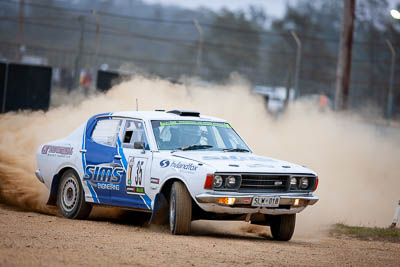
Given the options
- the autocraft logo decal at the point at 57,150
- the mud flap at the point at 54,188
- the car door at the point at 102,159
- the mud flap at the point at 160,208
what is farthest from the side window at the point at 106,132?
→ the mud flap at the point at 160,208

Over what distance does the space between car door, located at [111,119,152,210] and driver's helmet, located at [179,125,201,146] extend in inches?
19.4

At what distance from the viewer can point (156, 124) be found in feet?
34.1

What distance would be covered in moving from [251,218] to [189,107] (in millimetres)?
7238

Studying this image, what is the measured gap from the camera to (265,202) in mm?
9305

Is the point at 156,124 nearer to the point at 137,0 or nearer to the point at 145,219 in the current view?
the point at 145,219

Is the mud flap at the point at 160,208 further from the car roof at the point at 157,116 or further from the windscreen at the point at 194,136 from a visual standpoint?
the car roof at the point at 157,116

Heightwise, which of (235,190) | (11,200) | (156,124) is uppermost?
(156,124)

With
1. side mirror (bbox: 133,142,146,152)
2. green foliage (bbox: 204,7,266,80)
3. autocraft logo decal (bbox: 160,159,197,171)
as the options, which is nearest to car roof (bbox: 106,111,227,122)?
side mirror (bbox: 133,142,146,152)

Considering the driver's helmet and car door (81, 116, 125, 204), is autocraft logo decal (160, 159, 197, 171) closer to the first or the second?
the driver's helmet

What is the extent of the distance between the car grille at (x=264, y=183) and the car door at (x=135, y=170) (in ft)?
4.30

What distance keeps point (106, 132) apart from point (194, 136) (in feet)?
4.40

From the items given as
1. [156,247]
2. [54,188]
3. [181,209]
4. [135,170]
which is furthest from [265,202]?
[54,188]

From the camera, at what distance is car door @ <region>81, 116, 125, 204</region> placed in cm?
1040

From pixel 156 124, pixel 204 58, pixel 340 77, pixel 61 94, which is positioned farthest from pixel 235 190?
pixel 204 58
